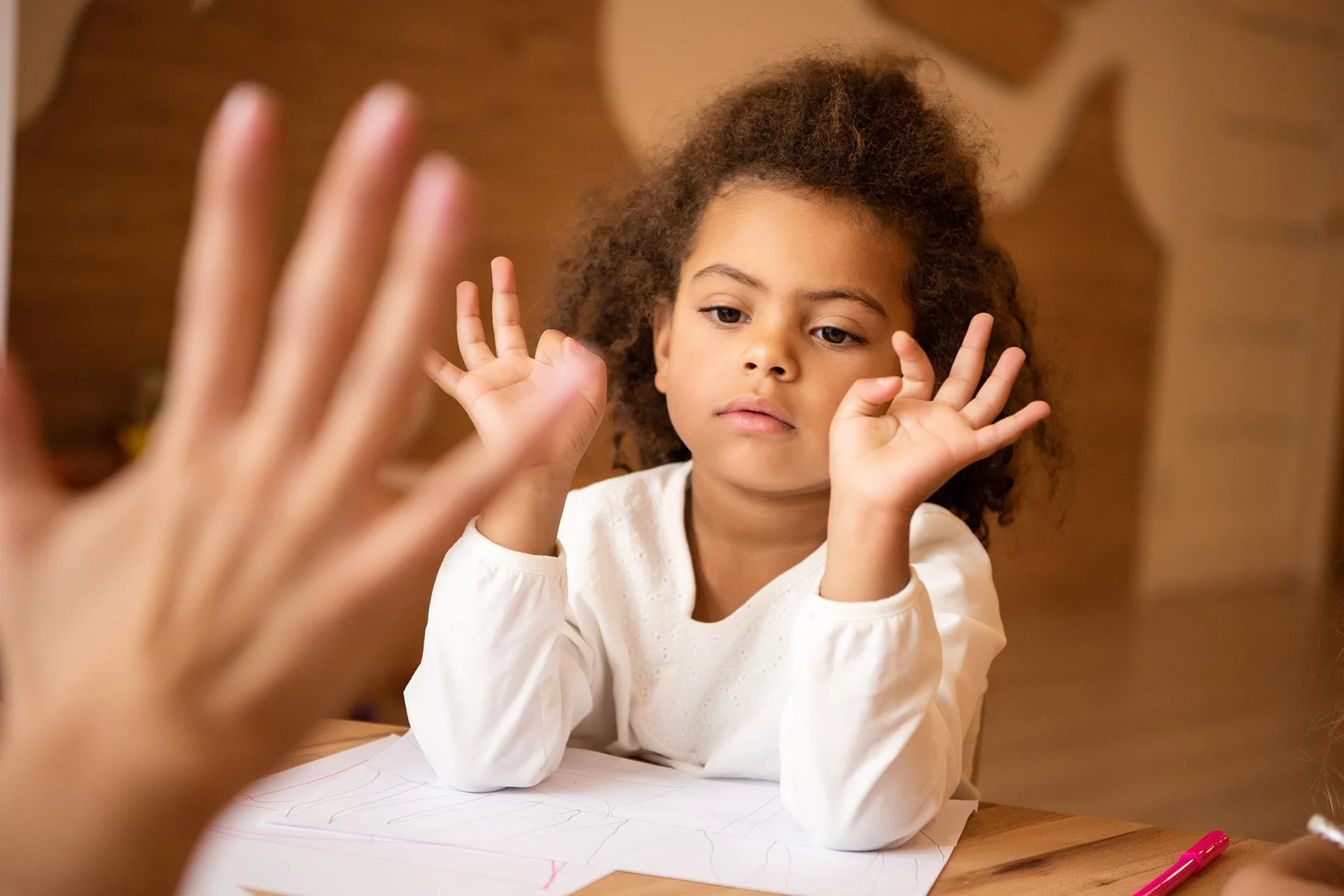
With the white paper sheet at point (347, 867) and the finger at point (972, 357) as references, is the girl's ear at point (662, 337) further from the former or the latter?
the white paper sheet at point (347, 867)

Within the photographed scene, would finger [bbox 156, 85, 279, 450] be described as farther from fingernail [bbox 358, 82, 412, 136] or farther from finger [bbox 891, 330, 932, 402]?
finger [bbox 891, 330, 932, 402]

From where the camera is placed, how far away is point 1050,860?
2.42 ft

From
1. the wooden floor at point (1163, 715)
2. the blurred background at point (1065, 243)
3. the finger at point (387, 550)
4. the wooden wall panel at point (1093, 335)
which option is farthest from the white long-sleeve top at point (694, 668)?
the wooden wall panel at point (1093, 335)

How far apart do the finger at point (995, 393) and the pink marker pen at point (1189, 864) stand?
0.27m

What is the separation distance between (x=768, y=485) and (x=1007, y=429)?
321 millimetres

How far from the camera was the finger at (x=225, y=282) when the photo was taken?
31 centimetres

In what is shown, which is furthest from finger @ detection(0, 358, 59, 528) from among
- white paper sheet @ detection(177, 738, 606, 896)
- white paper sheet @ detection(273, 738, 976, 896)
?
white paper sheet @ detection(273, 738, 976, 896)

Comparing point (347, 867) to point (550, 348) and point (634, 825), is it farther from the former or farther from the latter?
point (550, 348)

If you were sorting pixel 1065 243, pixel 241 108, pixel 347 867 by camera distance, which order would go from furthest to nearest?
1. pixel 1065 243
2. pixel 347 867
3. pixel 241 108

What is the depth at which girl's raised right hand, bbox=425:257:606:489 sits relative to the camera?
87cm

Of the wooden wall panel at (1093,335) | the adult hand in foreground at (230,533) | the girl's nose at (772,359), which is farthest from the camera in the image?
the wooden wall panel at (1093,335)

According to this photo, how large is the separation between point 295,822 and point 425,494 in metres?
0.47

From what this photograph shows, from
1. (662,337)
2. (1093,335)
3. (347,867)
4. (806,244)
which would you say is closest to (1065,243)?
(1093,335)

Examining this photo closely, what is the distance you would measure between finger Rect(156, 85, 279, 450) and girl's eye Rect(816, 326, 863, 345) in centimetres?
76
